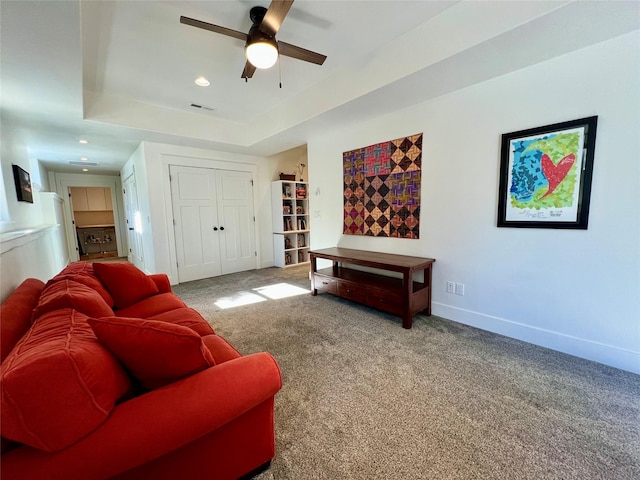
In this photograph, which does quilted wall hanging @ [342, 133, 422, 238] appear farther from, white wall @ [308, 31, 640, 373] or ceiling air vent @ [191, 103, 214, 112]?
ceiling air vent @ [191, 103, 214, 112]

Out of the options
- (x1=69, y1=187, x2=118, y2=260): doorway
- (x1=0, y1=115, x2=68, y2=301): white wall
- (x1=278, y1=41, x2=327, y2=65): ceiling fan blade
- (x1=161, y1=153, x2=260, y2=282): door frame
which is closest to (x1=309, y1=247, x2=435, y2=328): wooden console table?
(x1=278, y1=41, x2=327, y2=65): ceiling fan blade

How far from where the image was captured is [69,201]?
265 inches

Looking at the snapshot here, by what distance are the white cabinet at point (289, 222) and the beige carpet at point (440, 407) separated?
9.68 feet

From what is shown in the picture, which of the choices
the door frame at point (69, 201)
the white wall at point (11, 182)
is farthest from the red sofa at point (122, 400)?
the door frame at point (69, 201)

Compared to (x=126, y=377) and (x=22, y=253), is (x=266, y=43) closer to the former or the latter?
(x=126, y=377)

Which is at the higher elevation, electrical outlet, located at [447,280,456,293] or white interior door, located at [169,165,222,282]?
white interior door, located at [169,165,222,282]

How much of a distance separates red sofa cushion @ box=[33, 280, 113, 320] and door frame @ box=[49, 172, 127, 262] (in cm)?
677

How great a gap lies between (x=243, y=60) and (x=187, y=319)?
2451mm

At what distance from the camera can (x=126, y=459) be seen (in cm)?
77

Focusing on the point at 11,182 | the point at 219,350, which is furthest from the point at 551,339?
the point at 11,182

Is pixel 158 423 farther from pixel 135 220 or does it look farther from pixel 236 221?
pixel 135 220

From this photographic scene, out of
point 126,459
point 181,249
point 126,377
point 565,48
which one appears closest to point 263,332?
point 126,377

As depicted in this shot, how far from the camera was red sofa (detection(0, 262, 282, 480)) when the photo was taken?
0.69m

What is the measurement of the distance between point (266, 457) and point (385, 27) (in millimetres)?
2978
